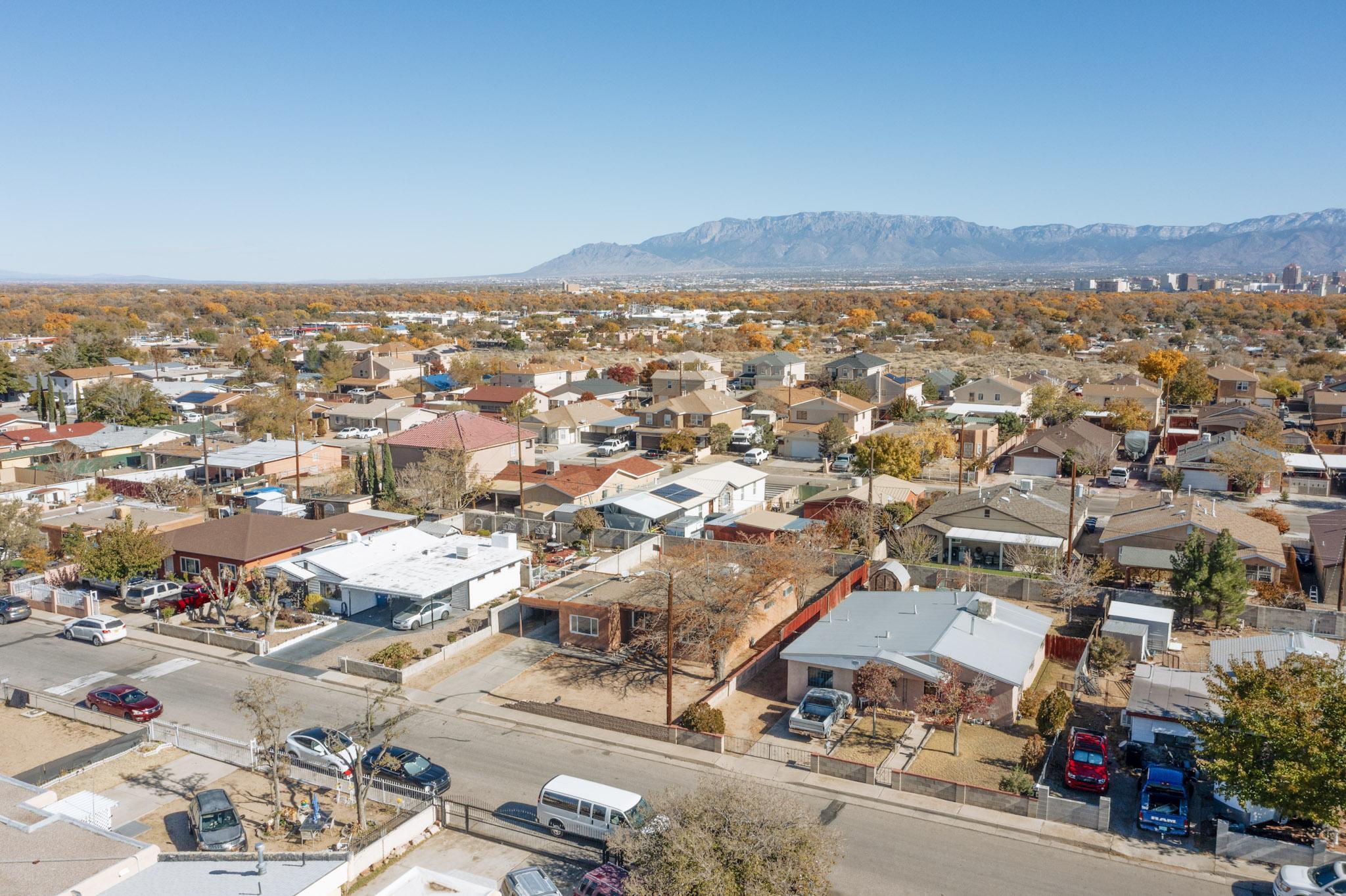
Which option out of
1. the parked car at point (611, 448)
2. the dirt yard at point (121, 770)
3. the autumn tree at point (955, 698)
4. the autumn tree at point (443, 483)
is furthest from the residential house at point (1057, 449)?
the dirt yard at point (121, 770)

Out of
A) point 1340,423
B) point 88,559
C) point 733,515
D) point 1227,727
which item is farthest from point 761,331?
point 1227,727

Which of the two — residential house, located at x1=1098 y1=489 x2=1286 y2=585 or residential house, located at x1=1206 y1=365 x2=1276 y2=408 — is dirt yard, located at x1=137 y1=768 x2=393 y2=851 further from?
residential house, located at x1=1206 y1=365 x2=1276 y2=408

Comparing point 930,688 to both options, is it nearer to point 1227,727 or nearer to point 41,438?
point 1227,727

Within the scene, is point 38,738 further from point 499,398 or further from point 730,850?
point 499,398

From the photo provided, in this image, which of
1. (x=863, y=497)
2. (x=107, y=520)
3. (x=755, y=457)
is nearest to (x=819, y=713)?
(x=863, y=497)

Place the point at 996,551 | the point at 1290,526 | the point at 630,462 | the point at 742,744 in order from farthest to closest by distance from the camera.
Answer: the point at 630,462
the point at 1290,526
the point at 996,551
the point at 742,744

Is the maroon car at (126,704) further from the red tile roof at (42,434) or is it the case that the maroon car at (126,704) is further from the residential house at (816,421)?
the residential house at (816,421)
